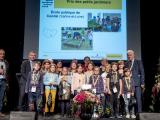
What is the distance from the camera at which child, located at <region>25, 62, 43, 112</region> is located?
7.87 meters

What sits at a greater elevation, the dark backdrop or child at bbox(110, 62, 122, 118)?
the dark backdrop

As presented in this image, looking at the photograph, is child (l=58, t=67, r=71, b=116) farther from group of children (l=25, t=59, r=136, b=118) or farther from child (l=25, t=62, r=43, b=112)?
child (l=25, t=62, r=43, b=112)

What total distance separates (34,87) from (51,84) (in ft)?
1.11

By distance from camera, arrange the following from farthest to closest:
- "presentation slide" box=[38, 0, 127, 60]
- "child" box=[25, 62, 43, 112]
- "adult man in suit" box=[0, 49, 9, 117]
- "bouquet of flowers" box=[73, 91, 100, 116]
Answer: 1. "presentation slide" box=[38, 0, 127, 60]
2. "child" box=[25, 62, 43, 112]
3. "adult man in suit" box=[0, 49, 9, 117]
4. "bouquet of flowers" box=[73, 91, 100, 116]

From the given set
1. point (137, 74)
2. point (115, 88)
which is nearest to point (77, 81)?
point (115, 88)

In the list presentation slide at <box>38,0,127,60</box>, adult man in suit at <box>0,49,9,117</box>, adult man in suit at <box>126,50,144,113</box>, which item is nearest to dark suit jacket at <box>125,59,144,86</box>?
adult man in suit at <box>126,50,144,113</box>

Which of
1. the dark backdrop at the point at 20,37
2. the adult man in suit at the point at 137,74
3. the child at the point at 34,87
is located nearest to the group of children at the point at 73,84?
the child at the point at 34,87

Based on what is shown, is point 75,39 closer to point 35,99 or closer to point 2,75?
point 35,99

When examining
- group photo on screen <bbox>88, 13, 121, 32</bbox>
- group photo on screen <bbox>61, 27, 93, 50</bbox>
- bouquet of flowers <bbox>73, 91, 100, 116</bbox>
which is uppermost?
group photo on screen <bbox>88, 13, 121, 32</bbox>

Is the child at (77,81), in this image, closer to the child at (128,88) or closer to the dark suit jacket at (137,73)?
the child at (128,88)

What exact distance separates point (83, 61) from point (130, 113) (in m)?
1.71

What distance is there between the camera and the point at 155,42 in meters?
9.84

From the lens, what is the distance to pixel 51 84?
7.98m

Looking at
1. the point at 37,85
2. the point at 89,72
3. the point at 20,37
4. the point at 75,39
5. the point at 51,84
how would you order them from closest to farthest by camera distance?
the point at 37,85 → the point at 51,84 → the point at 89,72 → the point at 75,39 → the point at 20,37
